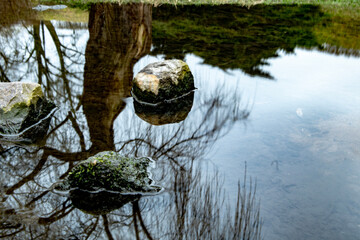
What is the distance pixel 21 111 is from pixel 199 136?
2950mm

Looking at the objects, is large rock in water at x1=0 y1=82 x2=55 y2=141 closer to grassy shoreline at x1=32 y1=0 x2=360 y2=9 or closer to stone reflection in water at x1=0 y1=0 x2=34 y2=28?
stone reflection in water at x1=0 y1=0 x2=34 y2=28

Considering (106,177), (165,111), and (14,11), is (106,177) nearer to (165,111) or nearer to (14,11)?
(165,111)

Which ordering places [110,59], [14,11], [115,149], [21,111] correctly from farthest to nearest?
1. [14,11]
2. [110,59]
3. [21,111]
4. [115,149]

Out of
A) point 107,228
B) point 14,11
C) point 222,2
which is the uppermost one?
point 222,2

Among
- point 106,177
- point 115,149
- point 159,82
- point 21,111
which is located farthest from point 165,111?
point 106,177

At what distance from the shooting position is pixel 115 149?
5.06m

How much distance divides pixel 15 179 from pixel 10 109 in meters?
1.57

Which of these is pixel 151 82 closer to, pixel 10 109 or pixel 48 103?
pixel 48 103

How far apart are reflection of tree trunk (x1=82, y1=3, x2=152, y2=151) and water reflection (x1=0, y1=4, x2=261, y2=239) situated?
3 centimetres

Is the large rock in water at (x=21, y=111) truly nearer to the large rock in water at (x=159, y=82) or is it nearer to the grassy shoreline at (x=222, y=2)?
the large rock in water at (x=159, y=82)

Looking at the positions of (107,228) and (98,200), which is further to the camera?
(98,200)

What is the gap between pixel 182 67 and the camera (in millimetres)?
6973

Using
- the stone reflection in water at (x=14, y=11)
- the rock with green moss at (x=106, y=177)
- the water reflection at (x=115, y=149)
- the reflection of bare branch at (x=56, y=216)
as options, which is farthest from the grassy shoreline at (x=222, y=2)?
the reflection of bare branch at (x=56, y=216)

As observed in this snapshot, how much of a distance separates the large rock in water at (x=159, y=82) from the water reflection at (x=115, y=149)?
441 mm
